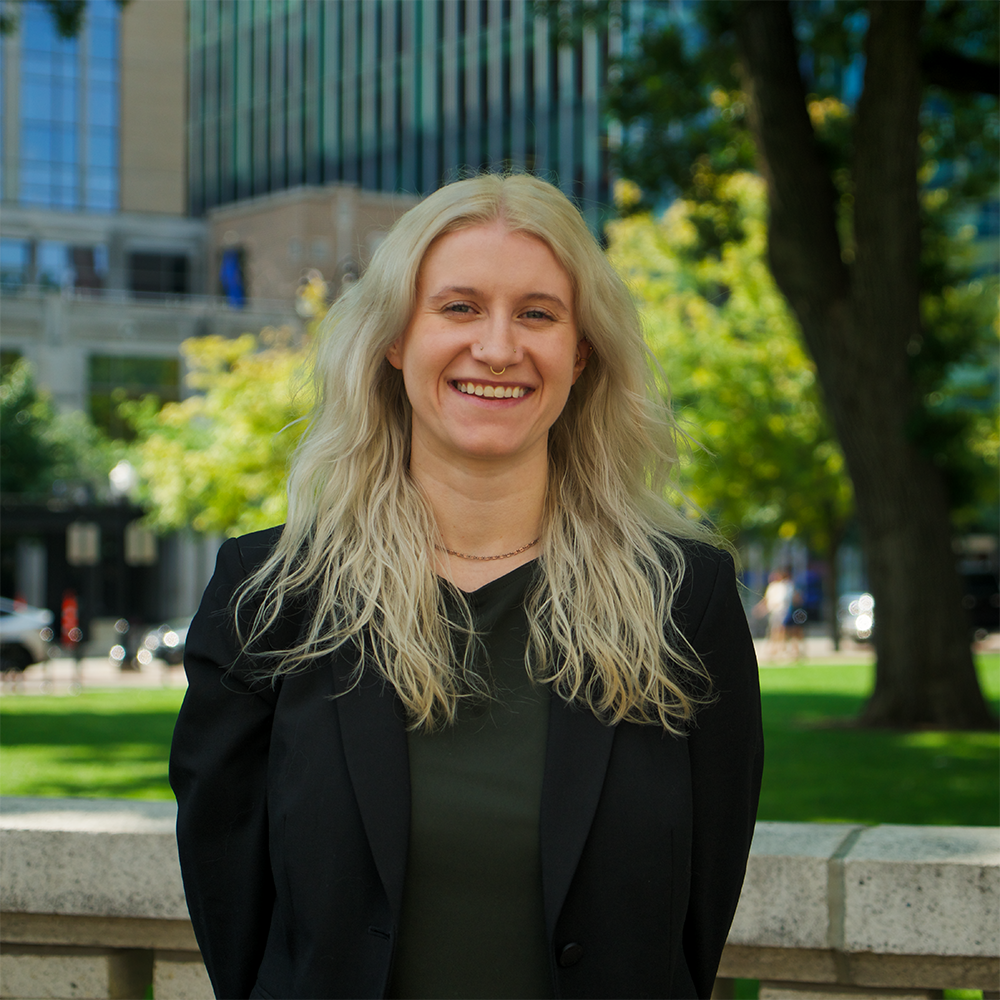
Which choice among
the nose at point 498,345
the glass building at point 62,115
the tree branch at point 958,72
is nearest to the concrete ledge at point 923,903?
the nose at point 498,345

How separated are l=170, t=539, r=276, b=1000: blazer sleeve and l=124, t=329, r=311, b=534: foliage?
27213 mm

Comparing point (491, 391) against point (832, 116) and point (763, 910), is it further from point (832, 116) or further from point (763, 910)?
point (832, 116)

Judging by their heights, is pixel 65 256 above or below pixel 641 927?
above

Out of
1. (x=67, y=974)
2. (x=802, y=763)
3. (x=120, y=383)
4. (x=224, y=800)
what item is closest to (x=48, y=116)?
(x=120, y=383)

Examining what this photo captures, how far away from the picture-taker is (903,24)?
1202cm

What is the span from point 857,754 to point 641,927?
29.2ft

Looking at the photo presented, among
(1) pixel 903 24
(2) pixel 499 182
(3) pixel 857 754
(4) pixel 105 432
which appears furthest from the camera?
(4) pixel 105 432

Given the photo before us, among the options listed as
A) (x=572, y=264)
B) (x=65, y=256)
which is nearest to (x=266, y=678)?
(x=572, y=264)

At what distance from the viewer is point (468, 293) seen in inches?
95.5

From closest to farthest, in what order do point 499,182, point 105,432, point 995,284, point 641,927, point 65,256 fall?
point 641,927, point 499,182, point 995,284, point 105,432, point 65,256

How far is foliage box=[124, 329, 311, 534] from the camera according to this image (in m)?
30.9

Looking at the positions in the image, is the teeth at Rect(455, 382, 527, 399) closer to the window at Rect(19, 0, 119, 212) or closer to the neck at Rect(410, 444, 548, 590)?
the neck at Rect(410, 444, 548, 590)

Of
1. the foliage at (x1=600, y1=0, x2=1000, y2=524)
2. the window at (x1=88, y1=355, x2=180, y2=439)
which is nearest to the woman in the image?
the foliage at (x1=600, y1=0, x2=1000, y2=524)

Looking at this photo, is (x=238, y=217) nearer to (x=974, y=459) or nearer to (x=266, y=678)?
(x=974, y=459)
